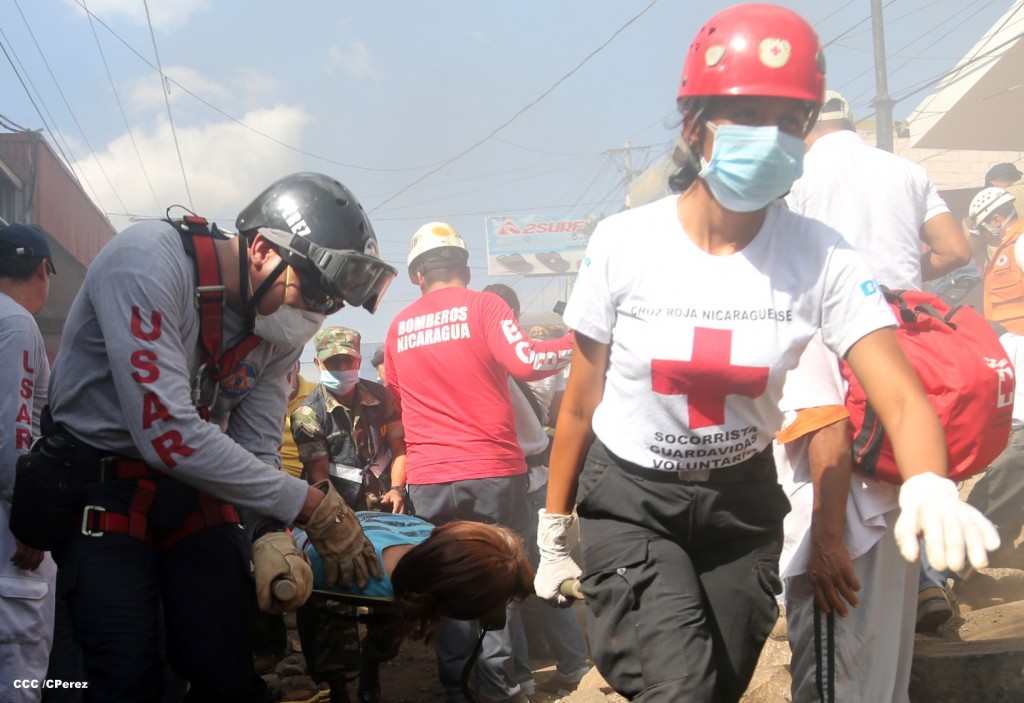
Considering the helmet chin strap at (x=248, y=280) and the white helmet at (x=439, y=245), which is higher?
the white helmet at (x=439, y=245)

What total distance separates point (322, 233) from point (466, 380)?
194 cm

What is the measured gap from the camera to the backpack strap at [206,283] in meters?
2.68

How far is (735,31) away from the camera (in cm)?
233

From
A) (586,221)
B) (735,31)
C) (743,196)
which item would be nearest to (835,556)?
(743,196)

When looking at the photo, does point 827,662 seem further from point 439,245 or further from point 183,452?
point 439,245

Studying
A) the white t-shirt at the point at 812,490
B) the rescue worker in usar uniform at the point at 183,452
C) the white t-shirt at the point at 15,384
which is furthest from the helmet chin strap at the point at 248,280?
the white t-shirt at the point at 812,490

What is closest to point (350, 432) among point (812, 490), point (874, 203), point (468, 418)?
point (468, 418)

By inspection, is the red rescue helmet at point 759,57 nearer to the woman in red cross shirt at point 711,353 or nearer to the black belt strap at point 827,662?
the woman in red cross shirt at point 711,353

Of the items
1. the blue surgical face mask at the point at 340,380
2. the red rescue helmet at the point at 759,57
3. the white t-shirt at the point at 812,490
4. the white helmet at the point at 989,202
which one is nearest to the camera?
the red rescue helmet at the point at 759,57

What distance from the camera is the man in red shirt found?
15.1 feet

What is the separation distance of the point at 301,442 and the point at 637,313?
3493 millimetres

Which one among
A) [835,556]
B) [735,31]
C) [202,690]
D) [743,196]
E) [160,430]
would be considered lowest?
[202,690]

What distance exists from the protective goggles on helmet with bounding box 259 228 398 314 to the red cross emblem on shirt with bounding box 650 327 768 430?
107 cm

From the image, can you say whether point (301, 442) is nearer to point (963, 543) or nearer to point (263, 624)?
point (263, 624)
